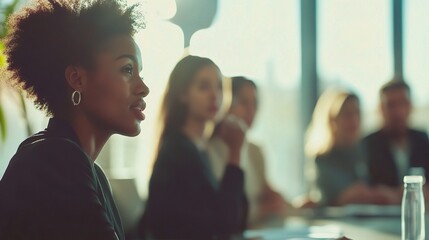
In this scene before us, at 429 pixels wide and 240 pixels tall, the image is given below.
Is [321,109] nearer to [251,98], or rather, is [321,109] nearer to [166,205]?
[251,98]

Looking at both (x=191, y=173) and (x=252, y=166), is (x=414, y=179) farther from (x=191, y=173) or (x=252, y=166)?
(x=252, y=166)

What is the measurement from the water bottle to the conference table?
1.31 feet

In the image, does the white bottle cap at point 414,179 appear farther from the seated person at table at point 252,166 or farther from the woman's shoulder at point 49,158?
the seated person at table at point 252,166

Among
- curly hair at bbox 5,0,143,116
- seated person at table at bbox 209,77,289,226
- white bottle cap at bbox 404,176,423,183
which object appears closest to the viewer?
curly hair at bbox 5,0,143,116

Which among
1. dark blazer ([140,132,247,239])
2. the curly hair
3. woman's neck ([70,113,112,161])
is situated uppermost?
the curly hair

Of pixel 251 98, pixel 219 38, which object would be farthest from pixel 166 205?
pixel 219 38

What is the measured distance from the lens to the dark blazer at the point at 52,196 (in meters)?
1.03

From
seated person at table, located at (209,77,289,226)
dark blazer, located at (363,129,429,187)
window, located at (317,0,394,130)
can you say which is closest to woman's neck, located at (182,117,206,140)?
seated person at table, located at (209,77,289,226)

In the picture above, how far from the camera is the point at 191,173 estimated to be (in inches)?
94.9

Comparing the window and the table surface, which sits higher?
the window

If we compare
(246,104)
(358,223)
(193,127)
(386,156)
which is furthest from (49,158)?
(386,156)

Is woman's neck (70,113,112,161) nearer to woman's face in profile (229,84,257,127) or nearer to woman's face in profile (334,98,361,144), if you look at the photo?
woman's face in profile (229,84,257,127)

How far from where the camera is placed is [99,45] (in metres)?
1.20

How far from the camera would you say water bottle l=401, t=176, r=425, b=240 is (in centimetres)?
151
